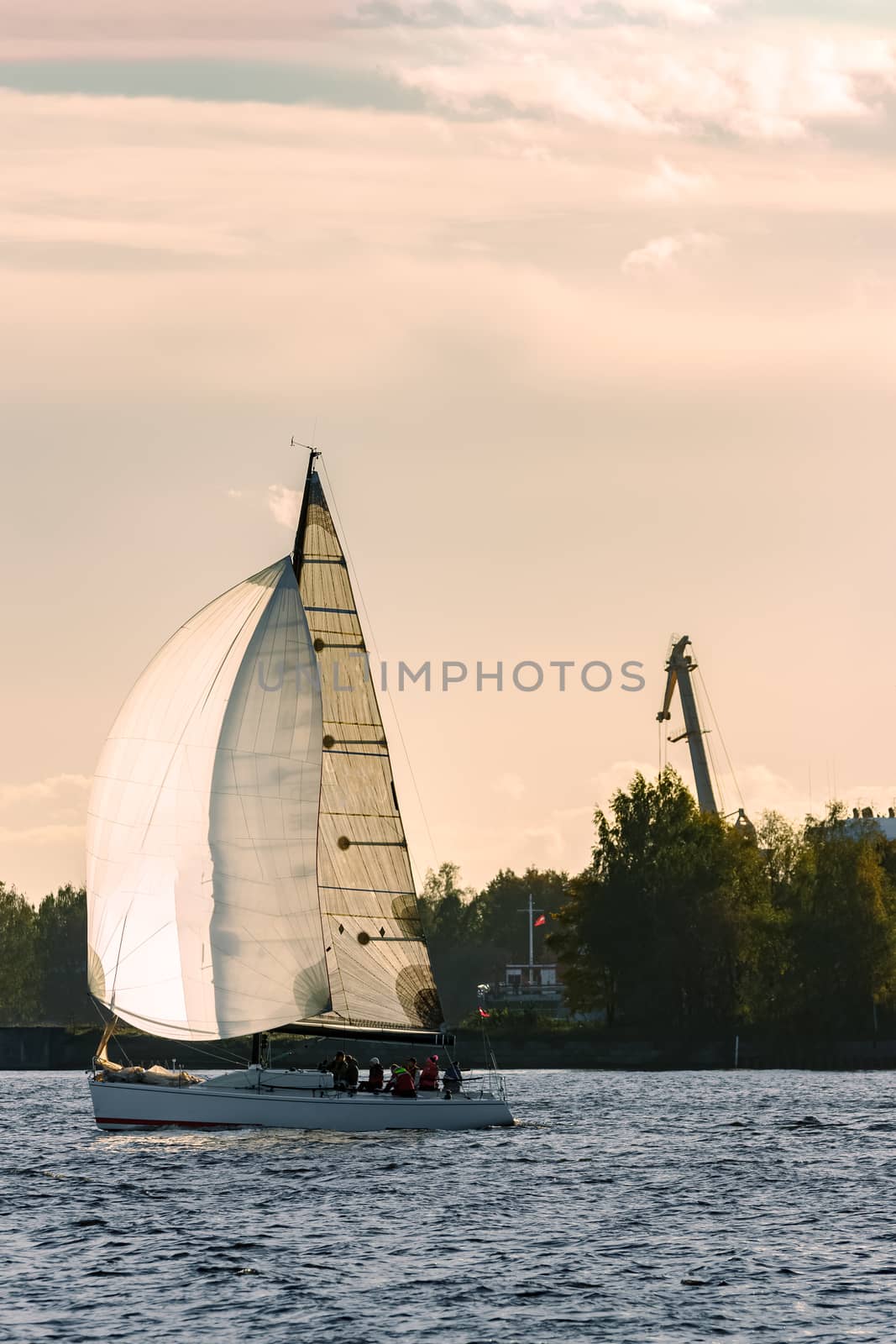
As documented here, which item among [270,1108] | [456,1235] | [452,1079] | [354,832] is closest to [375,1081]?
[452,1079]

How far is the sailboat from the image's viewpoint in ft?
189

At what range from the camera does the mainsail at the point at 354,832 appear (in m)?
62.3

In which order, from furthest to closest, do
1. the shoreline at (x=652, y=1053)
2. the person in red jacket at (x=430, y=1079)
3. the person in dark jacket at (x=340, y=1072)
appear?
the shoreline at (x=652, y=1053)
the person in red jacket at (x=430, y=1079)
the person in dark jacket at (x=340, y=1072)

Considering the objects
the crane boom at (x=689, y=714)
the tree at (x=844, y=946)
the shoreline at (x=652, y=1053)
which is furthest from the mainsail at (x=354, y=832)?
the crane boom at (x=689, y=714)

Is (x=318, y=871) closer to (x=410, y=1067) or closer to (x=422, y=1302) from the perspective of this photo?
(x=410, y=1067)

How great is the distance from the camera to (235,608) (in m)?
59.2

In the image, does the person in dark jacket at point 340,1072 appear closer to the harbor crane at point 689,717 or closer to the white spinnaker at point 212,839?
the white spinnaker at point 212,839

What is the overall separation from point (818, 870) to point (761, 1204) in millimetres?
86046

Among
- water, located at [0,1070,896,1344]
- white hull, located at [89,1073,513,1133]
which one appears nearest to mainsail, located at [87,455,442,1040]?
white hull, located at [89,1073,513,1133]

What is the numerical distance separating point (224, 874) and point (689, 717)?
109579 millimetres

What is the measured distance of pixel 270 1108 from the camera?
2270 inches

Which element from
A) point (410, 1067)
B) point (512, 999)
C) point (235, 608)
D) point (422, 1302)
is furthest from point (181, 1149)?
point (512, 999)

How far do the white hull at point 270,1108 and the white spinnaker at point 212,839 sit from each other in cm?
194

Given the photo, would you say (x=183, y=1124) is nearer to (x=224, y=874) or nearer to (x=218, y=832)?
(x=224, y=874)
